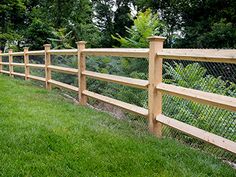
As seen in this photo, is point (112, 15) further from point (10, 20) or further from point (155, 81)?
point (155, 81)

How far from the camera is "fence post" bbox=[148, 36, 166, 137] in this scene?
13.3 feet

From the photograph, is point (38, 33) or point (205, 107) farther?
point (38, 33)

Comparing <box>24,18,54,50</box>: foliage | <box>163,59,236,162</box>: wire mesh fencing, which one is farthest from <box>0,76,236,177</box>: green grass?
<box>24,18,54,50</box>: foliage

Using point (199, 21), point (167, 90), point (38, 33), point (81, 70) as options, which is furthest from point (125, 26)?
point (167, 90)

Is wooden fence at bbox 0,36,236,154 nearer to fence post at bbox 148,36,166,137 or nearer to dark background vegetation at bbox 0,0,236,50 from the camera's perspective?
fence post at bbox 148,36,166,137

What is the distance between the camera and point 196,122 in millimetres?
3980

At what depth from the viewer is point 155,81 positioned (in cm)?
410

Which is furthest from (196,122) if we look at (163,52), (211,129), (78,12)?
(78,12)

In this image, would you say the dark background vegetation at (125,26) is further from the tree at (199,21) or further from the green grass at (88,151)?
the green grass at (88,151)

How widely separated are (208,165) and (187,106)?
1.33 meters

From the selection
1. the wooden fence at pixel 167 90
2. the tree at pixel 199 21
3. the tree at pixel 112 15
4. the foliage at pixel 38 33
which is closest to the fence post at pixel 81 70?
the wooden fence at pixel 167 90

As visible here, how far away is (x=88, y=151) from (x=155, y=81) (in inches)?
51.6

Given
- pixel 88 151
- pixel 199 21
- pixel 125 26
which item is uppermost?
pixel 199 21

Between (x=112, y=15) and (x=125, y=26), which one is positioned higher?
(x=112, y=15)
